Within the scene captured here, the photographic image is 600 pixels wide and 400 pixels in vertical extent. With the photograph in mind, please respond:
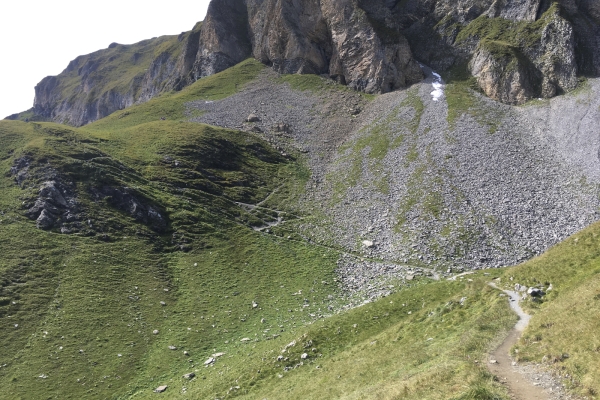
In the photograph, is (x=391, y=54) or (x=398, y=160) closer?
(x=398, y=160)

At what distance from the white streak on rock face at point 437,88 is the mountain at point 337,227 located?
63 centimetres

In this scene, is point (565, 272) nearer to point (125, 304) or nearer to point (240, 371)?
point (240, 371)

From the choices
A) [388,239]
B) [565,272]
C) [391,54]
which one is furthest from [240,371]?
[391,54]

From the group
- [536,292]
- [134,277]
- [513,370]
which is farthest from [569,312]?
[134,277]

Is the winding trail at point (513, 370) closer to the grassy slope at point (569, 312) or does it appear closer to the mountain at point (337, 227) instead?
the mountain at point (337, 227)

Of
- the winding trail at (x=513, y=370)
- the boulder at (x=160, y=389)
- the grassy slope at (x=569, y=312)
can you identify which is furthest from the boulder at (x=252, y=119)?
the winding trail at (x=513, y=370)

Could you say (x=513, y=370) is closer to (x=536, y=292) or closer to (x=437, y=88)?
(x=536, y=292)

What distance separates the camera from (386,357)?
2230 centimetres

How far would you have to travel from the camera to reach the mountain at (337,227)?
78.1 ft

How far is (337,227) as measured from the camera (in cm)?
6247

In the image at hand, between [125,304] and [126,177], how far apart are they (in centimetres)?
3262

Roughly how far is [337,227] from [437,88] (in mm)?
63865

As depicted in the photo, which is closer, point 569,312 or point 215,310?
point 569,312

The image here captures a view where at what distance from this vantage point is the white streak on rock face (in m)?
99.5
